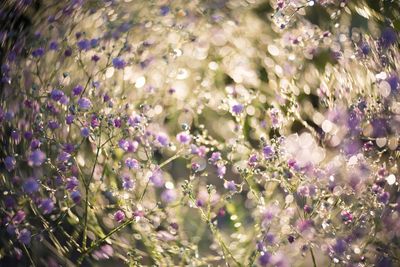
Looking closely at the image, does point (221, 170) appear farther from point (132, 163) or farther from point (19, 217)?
point (19, 217)

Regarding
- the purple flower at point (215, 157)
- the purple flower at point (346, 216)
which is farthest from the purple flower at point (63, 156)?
the purple flower at point (346, 216)

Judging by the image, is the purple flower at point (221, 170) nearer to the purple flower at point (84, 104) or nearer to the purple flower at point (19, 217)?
the purple flower at point (84, 104)

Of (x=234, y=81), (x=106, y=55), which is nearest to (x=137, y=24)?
(x=106, y=55)

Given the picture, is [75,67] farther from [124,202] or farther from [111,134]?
[124,202]

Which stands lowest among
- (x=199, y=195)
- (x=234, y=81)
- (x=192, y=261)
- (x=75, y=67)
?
(x=192, y=261)

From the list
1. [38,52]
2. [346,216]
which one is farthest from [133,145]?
[346,216]

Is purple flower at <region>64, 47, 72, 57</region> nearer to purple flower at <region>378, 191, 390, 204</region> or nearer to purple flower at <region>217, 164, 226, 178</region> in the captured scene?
purple flower at <region>217, 164, 226, 178</region>

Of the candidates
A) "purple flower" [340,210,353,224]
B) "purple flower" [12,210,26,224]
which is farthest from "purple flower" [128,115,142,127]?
"purple flower" [340,210,353,224]
